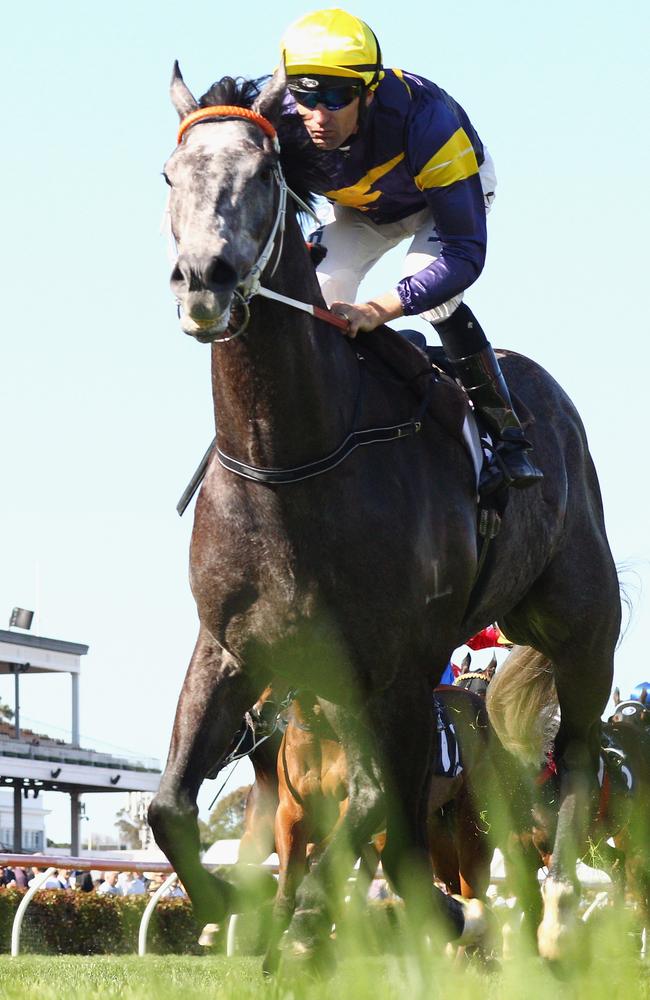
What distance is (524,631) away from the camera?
6383 millimetres

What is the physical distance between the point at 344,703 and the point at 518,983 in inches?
86.7

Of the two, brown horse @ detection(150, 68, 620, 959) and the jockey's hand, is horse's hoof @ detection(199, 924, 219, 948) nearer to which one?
brown horse @ detection(150, 68, 620, 959)

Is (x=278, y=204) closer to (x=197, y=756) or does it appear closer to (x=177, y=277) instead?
(x=177, y=277)

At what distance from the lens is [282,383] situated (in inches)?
177

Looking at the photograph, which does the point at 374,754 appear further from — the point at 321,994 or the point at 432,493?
the point at 321,994

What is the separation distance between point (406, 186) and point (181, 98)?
1.05 meters

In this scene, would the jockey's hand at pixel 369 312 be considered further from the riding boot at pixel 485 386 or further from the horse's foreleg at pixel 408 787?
the horse's foreleg at pixel 408 787

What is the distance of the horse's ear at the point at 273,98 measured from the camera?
4.55 metres

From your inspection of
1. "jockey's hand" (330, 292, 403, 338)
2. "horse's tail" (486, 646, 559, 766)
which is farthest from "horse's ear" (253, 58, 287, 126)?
"horse's tail" (486, 646, 559, 766)

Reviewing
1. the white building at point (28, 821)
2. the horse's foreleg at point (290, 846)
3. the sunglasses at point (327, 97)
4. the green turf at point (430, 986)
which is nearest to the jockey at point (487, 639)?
the horse's foreleg at point (290, 846)

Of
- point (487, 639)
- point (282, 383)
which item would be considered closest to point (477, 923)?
point (282, 383)

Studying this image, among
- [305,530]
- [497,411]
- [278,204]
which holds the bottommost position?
[305,530]

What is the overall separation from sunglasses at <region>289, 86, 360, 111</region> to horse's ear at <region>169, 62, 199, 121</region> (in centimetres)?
44

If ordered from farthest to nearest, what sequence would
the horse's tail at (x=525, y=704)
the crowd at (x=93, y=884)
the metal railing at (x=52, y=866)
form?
the crowd at (x=93, y=884)
the metal railing at (x=52, y=866)
the horse's tail at (x=525, y=704)
